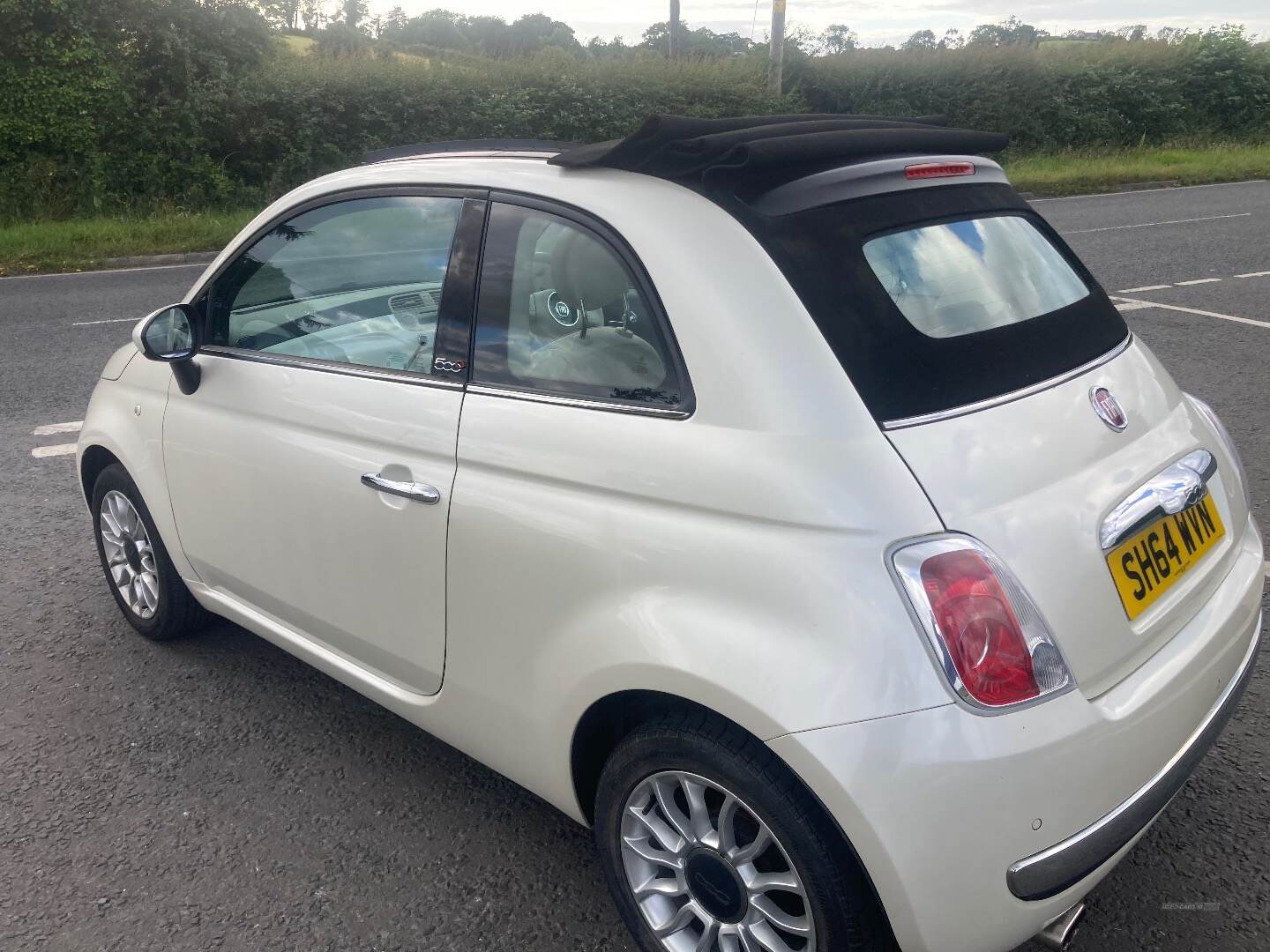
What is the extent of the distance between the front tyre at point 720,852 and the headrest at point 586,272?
89 centimetres

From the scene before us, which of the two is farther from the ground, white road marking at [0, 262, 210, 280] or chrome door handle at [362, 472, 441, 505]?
chrome door handle at [362, 472, 441, 505]

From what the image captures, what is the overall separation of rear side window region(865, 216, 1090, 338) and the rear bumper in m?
0.75

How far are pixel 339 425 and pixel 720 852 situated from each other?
139 cm

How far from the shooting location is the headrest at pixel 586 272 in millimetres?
2199

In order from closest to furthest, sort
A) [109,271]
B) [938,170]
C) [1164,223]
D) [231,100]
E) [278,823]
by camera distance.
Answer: [938,170] < [278,823] < [109,271] < [1164,223] < [231,100]

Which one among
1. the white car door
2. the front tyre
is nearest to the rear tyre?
the white car door

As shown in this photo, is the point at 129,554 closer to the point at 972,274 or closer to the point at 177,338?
the point at 177,338

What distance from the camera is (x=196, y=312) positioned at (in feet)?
10.5

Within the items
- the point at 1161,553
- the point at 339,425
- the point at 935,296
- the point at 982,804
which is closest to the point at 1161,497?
the point at 1161,553

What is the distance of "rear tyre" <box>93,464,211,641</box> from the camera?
3.50 m

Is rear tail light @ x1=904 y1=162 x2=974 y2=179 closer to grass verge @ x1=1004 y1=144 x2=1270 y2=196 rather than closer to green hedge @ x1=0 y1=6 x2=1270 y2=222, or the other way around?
green hedge @ x1=0 y1=6 x2=1270 y2=222

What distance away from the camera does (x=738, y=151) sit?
2.06 meters

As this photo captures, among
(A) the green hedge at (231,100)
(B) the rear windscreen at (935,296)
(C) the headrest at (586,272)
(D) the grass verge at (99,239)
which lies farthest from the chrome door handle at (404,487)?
(A) the green hedge at (231,100)

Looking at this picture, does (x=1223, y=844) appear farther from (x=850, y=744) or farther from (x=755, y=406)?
(x=755, y=406)
